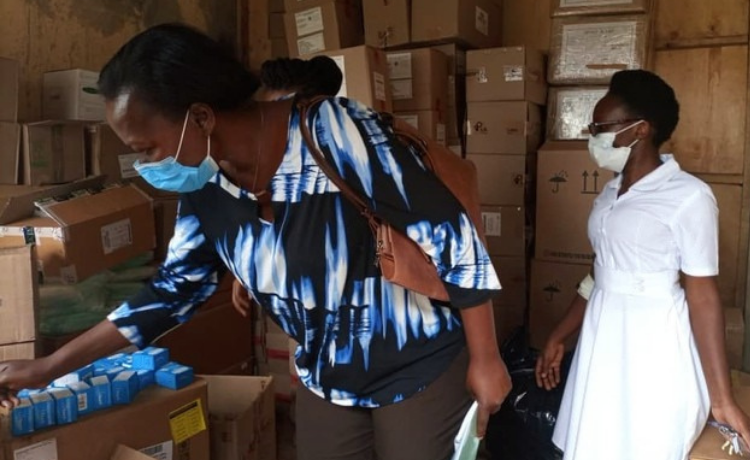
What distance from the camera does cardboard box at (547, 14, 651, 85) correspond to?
2.61 meters

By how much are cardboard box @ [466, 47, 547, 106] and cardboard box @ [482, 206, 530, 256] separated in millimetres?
440

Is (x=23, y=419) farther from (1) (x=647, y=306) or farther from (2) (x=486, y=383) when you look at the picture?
(1) (x=647, y=306)

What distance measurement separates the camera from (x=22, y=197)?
6.44 ft

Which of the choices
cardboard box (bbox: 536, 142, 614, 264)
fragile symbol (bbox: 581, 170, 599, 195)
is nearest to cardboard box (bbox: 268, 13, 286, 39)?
cardboard box (bbox: 536, 142, 614, 264)

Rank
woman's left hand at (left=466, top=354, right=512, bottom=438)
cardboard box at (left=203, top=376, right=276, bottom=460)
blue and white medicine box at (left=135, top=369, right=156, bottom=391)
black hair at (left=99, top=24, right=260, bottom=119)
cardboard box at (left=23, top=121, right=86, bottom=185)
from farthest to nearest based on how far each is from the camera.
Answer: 1. cardboard box at (left=23, top=121, right=86, bottom=185)
2. cardboard box at (left=203, top=376, right=276, bottom=460)
3. blue and white medicine box at (left=135, top=369, right=156, bottom=391)
4. woman's left hand at (left=466, top=354, right=512, bottom=438)
5. black hair at (left=99, top=24, right=260, bottom=119)

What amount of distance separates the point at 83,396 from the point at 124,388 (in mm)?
93

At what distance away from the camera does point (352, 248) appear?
100cm

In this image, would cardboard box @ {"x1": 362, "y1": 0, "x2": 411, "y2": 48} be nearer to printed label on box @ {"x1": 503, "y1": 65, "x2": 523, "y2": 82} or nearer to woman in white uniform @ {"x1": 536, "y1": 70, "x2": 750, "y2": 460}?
printed label on box @ {"x1": 503, "y1": 65, "x2": 523, "y2": 82}

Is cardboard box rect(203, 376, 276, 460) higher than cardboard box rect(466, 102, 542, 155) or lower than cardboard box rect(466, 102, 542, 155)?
lower

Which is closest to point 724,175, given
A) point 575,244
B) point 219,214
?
point 575,244

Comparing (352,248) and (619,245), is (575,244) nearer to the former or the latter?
(619,245)

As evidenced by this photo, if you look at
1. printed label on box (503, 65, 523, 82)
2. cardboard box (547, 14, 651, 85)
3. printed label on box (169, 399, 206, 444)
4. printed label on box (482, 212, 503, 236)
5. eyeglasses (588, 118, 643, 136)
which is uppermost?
cardboard box (547, 14, 651, 85)

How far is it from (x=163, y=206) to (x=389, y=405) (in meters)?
1.68

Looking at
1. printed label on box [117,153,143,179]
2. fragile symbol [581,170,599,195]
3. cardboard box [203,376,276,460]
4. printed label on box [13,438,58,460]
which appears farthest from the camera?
fragile symbol [581,170,599,195]
